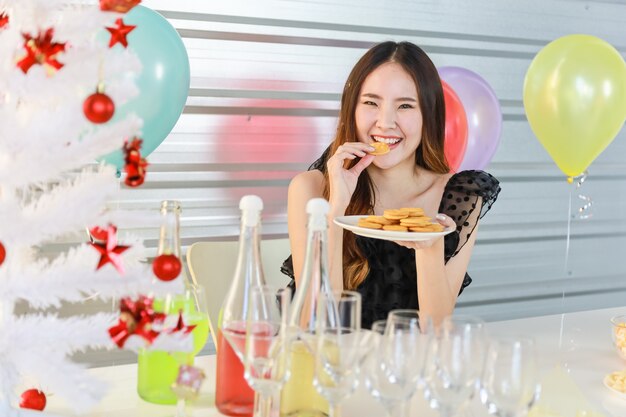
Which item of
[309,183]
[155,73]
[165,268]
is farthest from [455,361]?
[155,73]

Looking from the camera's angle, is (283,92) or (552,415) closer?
(552,415)

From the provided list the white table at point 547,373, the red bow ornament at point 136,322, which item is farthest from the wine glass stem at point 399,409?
the red bow ornament at point 136,322

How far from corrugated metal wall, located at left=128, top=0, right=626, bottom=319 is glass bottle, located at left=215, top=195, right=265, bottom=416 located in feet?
7.12

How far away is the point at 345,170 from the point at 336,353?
150 centimetres

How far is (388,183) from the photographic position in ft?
8.98

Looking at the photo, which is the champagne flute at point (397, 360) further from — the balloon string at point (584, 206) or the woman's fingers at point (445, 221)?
the balloon string at point (584, 206)

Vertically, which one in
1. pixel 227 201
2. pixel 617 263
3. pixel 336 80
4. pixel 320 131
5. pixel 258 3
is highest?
pixel 258 3

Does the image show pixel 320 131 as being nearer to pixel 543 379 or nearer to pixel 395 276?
pixel 395 276

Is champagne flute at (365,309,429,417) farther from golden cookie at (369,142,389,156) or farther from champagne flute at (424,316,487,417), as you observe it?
golden cookie at (369,142,389,156)

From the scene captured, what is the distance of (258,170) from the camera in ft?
12.4

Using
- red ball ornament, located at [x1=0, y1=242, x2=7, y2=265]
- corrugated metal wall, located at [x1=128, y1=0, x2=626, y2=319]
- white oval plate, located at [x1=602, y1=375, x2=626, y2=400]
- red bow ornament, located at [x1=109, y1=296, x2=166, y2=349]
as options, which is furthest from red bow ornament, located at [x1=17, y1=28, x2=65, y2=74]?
corrugated metal wall, located at [x1=128, y1=0, x2=626, y2=319]

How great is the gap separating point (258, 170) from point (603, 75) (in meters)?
1.48

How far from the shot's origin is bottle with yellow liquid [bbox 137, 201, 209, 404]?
135 centimetres

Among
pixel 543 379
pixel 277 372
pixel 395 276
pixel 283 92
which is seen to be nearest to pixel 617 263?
pixel 283 92
